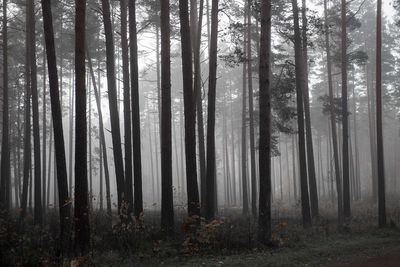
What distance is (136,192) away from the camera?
13430mm

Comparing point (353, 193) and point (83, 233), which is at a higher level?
point (83, 233)

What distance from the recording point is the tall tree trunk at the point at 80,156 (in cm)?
950

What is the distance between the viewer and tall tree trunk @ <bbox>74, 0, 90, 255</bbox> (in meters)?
9.50

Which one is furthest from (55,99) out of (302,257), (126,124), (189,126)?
(302,257)

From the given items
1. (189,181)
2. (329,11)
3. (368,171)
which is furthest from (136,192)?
(368,171)

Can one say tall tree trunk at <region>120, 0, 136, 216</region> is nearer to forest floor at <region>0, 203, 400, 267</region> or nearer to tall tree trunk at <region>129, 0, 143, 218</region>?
tall tree trunk at <region>129, 0, 143, 218</region>

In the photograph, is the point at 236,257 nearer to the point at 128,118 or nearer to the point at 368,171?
the point at 128,118

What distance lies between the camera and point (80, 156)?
988 centimetres

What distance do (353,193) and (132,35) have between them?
3196 cm

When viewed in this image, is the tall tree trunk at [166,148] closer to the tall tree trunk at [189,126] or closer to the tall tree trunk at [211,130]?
the tall tree trunk at [189,126]

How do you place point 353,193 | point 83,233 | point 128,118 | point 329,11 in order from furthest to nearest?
1. point 353,193
2. point 329,11
3. point 128,118
4. point 83,233

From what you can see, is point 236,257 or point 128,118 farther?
point 128,118

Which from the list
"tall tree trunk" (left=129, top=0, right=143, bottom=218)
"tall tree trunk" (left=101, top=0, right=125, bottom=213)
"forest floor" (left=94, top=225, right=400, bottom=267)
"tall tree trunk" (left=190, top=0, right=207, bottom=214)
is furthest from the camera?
"tall tree trunk" (left=190, top=0, right=207, bottom=214)

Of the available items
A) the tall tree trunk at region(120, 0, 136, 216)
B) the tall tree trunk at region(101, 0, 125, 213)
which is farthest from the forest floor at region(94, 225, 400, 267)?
the tall tree trunk at region(120, 0, 136, 216)
